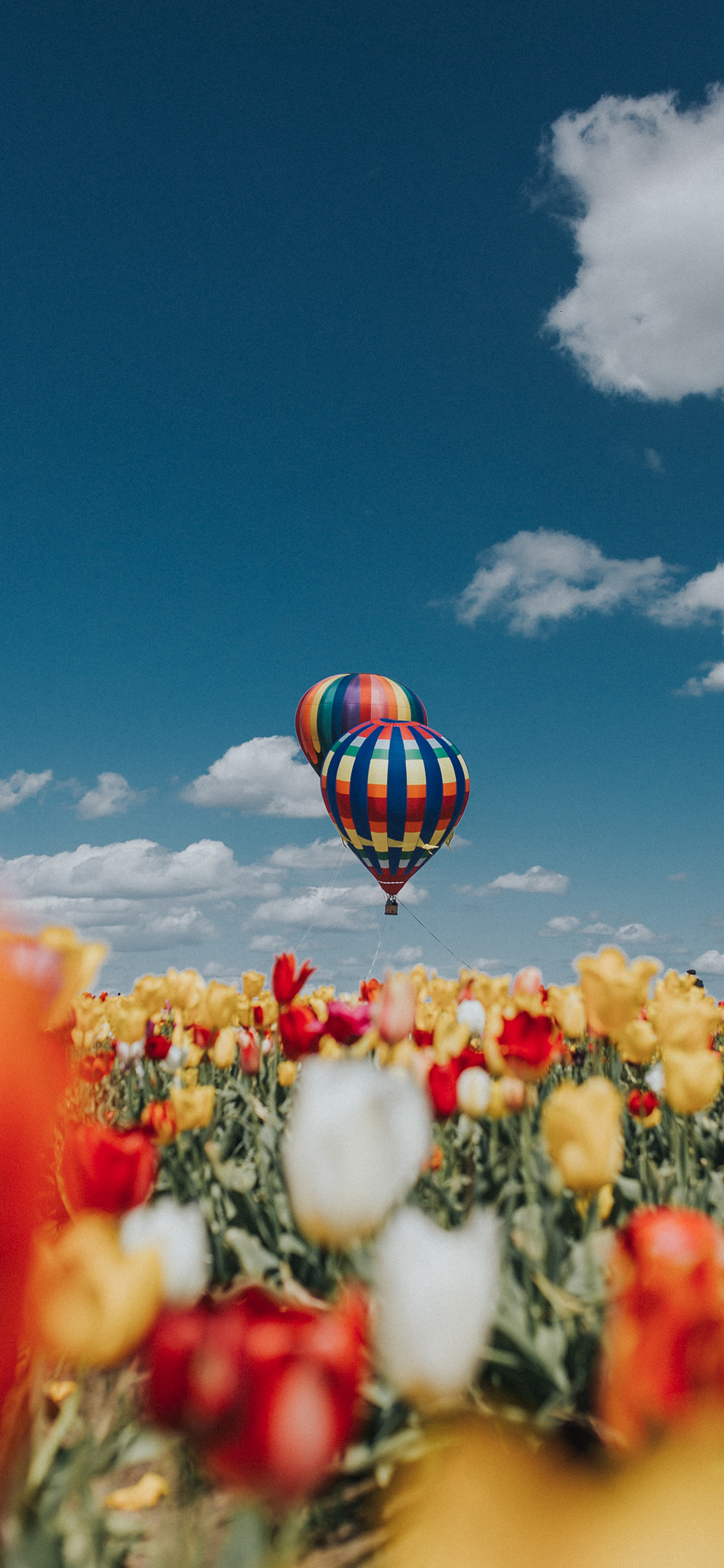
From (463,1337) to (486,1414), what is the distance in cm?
115

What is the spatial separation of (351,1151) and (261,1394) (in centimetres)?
41

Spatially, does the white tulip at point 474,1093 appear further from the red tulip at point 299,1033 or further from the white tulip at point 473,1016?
the white tulip at point 473,1016

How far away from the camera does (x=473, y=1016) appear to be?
412 centimetres

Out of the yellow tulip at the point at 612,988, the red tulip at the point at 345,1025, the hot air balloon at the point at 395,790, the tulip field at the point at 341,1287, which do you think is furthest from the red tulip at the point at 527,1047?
the hot air balloon at the point at 395,790

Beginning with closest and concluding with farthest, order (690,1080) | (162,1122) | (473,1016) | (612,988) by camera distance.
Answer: (690,1080)
(612,988)
(162,1122)
(473,1016)

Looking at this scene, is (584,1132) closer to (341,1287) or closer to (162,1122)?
(341,1287)

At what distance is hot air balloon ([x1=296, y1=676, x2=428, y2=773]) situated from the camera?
28.5 m

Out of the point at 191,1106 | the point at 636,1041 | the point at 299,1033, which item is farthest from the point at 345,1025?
the point at 636,1041

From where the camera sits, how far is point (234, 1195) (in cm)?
300

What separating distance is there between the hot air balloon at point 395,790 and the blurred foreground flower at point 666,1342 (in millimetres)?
20679

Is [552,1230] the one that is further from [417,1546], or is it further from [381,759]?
[381,759]

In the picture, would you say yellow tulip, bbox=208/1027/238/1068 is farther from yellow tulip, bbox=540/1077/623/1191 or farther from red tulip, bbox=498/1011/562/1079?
yellow tulip, bbox=540/1077/623/1191

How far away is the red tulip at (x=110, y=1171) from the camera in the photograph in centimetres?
157

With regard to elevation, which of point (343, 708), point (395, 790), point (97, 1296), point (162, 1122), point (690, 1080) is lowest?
point (162, 1122)
